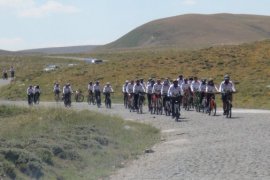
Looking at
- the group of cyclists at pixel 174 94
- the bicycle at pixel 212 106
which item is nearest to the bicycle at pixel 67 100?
the group of cyclists at pixel 174 94

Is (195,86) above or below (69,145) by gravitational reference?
above

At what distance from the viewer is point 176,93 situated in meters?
32.2

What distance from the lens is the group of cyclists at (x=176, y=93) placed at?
106ft

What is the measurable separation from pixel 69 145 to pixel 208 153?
3.58 metres

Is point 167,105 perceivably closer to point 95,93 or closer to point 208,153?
point 95,93

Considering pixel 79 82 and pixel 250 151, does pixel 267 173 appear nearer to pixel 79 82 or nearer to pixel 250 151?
pixel 250 151

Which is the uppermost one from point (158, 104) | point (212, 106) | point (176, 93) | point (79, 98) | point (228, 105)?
point (176, 93)

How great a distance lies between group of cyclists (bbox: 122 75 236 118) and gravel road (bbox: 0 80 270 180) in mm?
2831

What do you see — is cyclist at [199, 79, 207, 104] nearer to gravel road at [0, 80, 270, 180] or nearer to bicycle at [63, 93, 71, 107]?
gravel road at [0, 80, 270, 180]

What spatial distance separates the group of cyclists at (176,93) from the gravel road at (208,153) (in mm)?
2831

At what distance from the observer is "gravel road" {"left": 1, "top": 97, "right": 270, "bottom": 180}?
15683mm

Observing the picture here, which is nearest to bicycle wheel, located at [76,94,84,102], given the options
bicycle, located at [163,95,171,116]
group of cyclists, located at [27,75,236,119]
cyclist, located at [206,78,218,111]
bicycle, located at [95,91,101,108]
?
bicycle, located at [95,91,101,108]

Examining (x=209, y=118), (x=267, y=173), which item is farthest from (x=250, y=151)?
(x=209, y=118)

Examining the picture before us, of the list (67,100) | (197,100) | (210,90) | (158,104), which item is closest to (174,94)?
(210,90)
